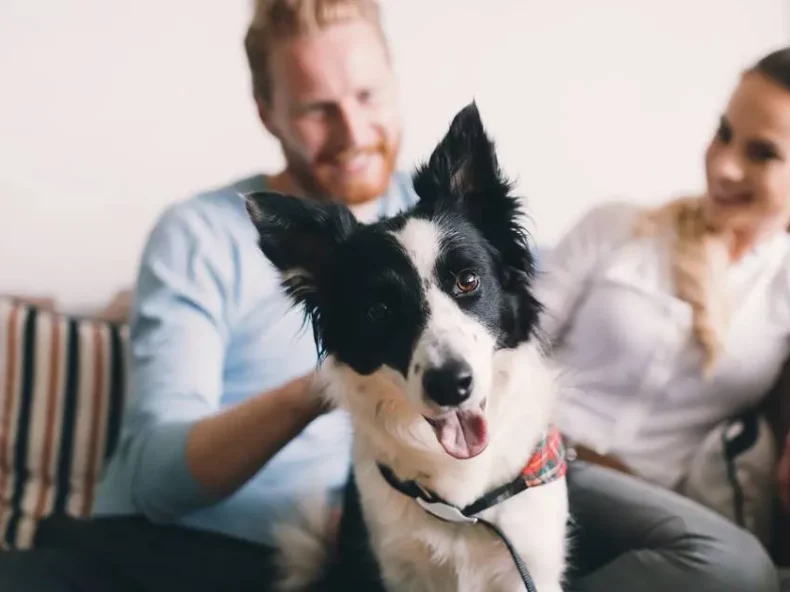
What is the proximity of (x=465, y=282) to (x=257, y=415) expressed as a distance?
47 cm

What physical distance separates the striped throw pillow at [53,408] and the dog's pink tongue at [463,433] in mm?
1293

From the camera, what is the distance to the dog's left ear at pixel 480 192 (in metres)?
1.07

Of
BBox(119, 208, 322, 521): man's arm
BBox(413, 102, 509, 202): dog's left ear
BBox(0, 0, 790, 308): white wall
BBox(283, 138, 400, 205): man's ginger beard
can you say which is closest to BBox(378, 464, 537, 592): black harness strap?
BBox(119, 208, 322, 521): man's arm

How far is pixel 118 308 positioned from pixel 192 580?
1.07 meters

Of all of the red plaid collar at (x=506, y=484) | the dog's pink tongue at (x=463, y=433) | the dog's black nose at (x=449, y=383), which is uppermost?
the dog's black nose at (x=449, y=383)

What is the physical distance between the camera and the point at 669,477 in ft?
5.58

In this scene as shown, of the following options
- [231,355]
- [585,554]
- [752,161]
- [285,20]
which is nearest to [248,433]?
[231,355]

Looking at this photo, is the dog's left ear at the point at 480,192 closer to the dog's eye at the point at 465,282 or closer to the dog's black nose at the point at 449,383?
the dog's eye at the point at 465,282

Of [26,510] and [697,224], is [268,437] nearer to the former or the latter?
[26,510]

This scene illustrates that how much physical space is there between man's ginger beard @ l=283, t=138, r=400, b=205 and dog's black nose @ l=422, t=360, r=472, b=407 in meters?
0.67

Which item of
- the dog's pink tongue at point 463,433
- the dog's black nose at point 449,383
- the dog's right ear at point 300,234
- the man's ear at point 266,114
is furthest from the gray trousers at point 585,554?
the man's ear at point 266,114

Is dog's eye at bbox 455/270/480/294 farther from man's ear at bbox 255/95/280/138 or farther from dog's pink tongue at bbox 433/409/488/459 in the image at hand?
man's ear at bbox 255/95/280/138

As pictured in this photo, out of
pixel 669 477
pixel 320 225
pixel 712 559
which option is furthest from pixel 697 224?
pixel 320 225

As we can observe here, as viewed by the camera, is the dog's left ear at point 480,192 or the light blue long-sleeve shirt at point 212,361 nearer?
the dog's left ear at point 480,192
